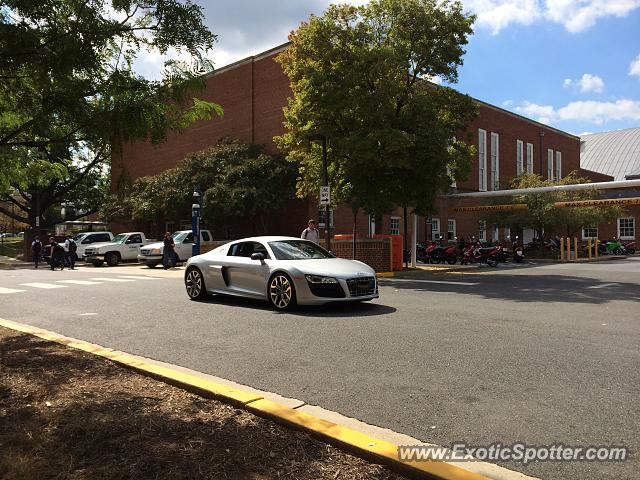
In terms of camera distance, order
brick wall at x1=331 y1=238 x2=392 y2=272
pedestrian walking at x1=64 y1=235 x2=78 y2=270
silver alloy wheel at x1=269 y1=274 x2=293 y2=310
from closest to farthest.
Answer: silver alloy wheel at x1=269 y1=274 x2=293 y2=310
brick wall at x1=331 y1=238 x2=392 y2=272
pedestrian walking at x1=64 y1=235 x2=78 y2=270

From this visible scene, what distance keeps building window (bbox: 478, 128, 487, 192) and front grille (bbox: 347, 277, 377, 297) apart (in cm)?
3795

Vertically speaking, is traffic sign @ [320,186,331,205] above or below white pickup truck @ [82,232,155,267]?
above

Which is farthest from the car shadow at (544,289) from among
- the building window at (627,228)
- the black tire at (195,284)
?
the building window at (627,228)

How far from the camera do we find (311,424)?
149 inches

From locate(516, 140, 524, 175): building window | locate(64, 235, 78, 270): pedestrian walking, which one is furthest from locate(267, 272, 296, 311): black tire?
locate(516, 140, 524, 175): building window

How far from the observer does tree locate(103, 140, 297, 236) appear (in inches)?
1076

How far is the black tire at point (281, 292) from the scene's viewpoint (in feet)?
30.8

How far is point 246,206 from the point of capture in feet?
90.9

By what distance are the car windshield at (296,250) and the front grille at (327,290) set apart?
104 centimetres

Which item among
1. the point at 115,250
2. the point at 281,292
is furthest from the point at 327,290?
the point at 115,250

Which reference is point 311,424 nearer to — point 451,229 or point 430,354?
point 430,354

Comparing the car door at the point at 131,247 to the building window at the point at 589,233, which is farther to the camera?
the building window at the point at 589,233

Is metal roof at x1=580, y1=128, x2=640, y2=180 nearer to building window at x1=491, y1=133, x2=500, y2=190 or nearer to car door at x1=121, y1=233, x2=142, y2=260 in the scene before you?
building window at x1=491, y1=133, x2=500, y2=190

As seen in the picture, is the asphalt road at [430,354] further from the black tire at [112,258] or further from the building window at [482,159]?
the building window at [482,159]
